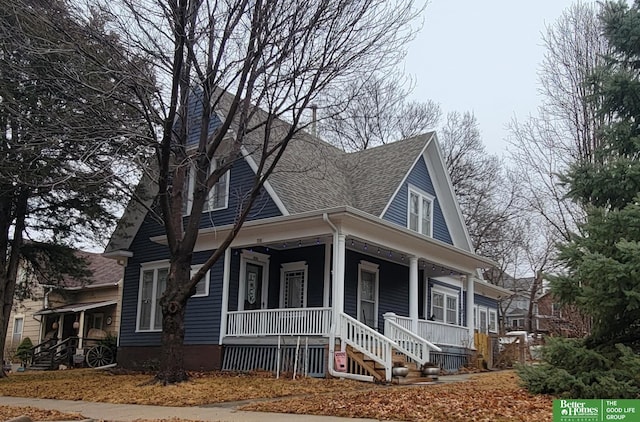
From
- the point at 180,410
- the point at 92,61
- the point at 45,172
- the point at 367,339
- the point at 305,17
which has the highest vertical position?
the point at 305,17

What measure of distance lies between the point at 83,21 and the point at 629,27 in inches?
375

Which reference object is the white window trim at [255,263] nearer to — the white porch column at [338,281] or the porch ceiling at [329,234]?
the porch ceiling at [329,234]

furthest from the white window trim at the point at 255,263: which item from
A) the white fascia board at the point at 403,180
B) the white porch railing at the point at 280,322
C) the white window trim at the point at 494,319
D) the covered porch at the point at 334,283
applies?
the white window trim at the point at 494,319

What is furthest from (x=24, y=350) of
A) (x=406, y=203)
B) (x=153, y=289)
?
(x=406, y=203)

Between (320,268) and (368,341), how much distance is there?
12.2 ft

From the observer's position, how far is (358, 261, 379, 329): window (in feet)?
59.9

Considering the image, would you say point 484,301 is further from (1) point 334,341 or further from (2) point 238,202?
(1) point 334,341

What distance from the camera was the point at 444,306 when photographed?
2331 cm

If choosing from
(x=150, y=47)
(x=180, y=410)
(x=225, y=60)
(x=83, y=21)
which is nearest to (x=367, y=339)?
(x=180, y=410)

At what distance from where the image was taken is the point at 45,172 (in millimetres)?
14727

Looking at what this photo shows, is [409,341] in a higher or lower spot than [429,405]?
higher

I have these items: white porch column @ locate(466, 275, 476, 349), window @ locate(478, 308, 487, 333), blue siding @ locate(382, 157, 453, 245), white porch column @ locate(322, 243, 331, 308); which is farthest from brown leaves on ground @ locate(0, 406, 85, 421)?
window @ locate(478, 308, 487, 333)

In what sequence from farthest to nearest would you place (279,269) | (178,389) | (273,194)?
(279,269)
(273,194)
(178,389)

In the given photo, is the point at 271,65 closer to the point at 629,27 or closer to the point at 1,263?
the point at 629,27
